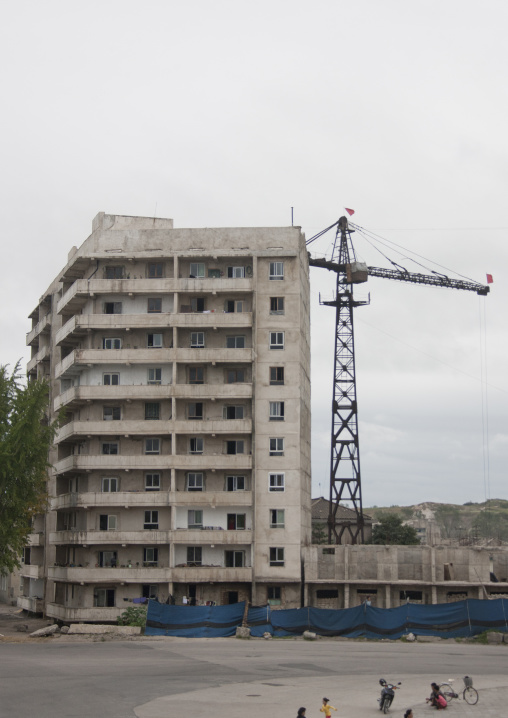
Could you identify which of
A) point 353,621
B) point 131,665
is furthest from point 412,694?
point 353,621

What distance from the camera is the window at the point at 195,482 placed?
233 feet

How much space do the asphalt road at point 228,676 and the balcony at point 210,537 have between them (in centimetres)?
1030

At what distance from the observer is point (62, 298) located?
79.6 metres

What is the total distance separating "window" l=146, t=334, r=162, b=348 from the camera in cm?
7325

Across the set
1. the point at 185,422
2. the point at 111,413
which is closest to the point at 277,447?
the point at 185,422

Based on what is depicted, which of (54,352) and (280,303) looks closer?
(280,303)

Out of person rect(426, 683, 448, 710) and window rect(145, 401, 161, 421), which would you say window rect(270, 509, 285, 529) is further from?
A: person rect(426, 683, 448, 710)

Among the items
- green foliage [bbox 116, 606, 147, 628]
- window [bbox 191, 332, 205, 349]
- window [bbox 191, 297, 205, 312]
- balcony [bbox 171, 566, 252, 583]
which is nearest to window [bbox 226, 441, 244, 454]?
window [bbox 191, 332, 205, 349]

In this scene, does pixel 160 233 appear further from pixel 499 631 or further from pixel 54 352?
pixel 499 631

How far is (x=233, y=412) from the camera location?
7219 cm

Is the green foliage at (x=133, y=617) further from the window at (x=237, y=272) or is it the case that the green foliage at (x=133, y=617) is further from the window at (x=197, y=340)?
the window at (x=237, y=272)

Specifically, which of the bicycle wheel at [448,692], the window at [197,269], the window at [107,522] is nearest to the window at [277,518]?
Answer: the window at [107,522]

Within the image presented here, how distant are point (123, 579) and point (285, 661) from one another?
21720 millimetres

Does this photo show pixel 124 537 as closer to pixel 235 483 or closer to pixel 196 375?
pixel 235 483
